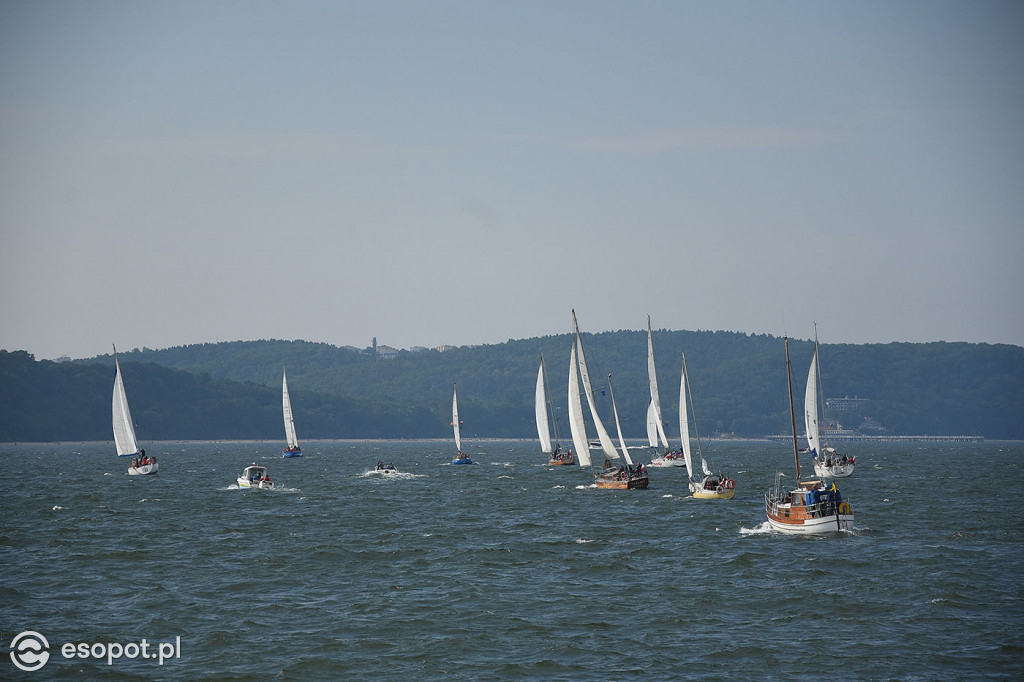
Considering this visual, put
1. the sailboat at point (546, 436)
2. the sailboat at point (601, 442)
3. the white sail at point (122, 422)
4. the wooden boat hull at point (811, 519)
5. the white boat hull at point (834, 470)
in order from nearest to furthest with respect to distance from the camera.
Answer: the wooden boat hull at point (811, 519) → the sailboat at point (601, 442) → the white boat hull at point (834, 470) → the white sail at point (122, 422) → the sailboat at point (546, 436)

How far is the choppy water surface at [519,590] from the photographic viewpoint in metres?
34.4

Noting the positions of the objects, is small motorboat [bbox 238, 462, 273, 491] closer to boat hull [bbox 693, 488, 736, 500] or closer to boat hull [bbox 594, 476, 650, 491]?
boat hull [bbox 594, 476, 650, 491]

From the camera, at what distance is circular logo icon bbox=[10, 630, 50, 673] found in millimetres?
34094

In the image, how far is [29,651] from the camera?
3550cm

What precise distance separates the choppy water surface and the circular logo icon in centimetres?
41

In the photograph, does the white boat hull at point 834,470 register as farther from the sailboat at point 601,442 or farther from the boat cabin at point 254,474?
the boat cabin at point 254,474

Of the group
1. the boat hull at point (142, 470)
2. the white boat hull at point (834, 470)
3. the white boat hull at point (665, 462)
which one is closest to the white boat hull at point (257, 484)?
the boat hull at point (142, 470)

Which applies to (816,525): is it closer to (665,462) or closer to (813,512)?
(813,512)

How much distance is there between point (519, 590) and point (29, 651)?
1951cm

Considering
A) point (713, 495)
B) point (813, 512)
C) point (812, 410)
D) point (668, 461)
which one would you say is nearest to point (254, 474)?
point (713, 495)

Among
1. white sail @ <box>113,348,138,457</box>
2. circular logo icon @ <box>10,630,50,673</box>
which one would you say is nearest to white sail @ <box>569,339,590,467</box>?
white sail @ <box>113,348,138,457</box>

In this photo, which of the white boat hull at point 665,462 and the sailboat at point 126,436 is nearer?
the sailboat at point 126,436

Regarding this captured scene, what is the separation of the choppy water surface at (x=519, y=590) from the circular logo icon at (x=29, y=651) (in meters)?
0.41

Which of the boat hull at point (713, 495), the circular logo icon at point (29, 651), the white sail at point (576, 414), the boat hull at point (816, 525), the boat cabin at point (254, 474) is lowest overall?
the boat hull at point (713, 495)
